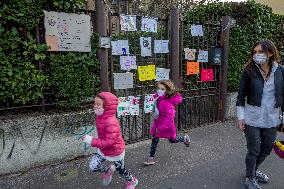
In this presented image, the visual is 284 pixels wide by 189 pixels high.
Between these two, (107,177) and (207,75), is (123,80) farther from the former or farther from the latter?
(207,75)

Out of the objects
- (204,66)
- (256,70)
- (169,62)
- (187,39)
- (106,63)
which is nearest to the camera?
(256,70)

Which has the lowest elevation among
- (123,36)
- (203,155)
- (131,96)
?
(203,155)

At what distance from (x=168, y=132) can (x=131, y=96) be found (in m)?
1.13

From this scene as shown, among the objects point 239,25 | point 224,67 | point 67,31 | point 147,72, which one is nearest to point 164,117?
point 147,72

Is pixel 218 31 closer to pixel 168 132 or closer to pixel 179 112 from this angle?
pixel 179 112

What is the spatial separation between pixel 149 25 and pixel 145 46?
39 cm

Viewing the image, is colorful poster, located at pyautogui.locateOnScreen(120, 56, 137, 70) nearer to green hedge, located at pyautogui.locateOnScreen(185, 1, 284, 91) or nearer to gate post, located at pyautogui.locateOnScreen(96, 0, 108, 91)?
gate post, located at pyautogui.locateOnScreen(96, 0, 108, 91)

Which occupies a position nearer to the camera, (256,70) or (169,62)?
(256,70)

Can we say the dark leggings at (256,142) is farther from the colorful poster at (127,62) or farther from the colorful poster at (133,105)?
the colorful poster at (127,62)

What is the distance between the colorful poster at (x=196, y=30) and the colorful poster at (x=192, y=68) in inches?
24.9

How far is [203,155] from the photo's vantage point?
5203 mm

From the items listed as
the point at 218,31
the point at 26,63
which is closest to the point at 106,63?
the point at 26,63

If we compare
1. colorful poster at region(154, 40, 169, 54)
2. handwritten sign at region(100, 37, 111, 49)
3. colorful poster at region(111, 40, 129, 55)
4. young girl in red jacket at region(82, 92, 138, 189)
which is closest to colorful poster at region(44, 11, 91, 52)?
handwritten sign at region(100, 37, 111, 49)

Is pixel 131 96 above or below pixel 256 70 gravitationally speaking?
below
